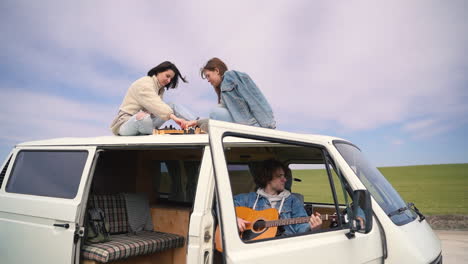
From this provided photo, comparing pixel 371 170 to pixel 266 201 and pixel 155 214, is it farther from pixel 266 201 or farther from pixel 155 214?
pixel 155 214

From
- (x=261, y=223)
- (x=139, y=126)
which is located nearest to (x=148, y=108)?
(x=139, y=126)

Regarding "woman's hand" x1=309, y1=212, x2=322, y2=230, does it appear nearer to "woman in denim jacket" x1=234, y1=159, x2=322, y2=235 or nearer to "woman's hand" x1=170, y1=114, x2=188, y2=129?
"woman in denim jacket" x1=234, y1=159, x2=322, y2=235

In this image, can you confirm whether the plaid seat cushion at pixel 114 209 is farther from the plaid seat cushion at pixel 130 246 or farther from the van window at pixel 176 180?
the van window at pixel 176 180

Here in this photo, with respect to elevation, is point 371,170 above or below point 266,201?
above

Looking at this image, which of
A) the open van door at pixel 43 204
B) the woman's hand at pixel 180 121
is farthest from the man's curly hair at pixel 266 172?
the open van door at pixel 43 204

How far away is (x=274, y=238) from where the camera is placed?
2201 millimetres

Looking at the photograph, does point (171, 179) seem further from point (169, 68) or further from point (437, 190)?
point (437, 190)

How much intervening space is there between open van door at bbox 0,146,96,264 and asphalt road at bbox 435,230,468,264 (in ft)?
25.3

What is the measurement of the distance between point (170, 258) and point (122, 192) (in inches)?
40.5

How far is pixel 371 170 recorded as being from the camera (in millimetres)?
3396

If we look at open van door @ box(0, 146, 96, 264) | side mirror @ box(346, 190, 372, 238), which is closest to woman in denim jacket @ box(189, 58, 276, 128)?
open van door @ box(0, 146, 96, 264)

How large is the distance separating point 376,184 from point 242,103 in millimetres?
1525

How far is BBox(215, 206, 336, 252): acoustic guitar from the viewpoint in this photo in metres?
2.41

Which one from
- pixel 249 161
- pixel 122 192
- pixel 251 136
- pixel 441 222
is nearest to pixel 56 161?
pixel 122 192
